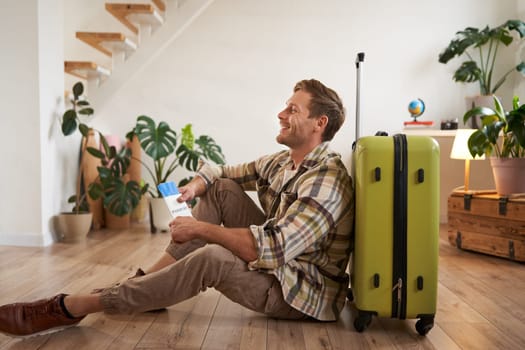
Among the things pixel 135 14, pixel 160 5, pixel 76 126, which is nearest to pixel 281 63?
pixel 160 5

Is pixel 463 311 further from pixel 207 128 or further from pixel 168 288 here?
pixel 207 128

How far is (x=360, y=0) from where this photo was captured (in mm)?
5152

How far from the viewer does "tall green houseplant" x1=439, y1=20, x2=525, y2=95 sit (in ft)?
15.3

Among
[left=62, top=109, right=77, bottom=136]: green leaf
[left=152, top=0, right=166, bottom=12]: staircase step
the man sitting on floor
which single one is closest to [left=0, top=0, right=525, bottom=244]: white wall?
[left=152, top=0, right=166, bottom=12]: staircase step

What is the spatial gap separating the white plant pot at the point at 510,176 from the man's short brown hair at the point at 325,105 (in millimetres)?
1833

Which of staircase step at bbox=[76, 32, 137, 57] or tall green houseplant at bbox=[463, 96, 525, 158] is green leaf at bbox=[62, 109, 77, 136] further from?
tall green houseplant at bbox=[463, 96, 525, 158]

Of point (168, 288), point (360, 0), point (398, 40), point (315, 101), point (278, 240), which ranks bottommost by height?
point (168, 288)

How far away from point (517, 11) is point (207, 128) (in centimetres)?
298

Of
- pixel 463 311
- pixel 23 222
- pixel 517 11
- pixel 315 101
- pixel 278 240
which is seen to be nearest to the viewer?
pixel 278 240

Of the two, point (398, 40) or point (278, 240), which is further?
point (398, 40)

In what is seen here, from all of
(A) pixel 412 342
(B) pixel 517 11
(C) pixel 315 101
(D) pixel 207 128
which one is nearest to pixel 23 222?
(D) pixel 207 128

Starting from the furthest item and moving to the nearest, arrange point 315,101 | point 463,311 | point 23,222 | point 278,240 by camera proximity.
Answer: point 23,222, point 463,311, point 315,101, point 278,240

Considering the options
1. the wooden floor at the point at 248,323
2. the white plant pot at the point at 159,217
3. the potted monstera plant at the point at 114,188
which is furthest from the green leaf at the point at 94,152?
the wooden floor at the point at 248,323

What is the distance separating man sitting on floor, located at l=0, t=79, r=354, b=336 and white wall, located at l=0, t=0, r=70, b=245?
1897mm
